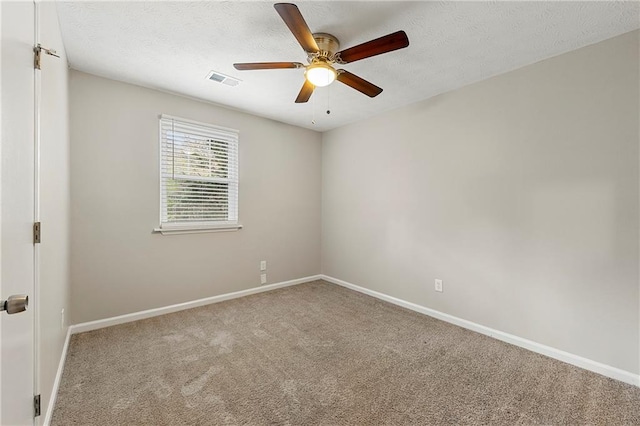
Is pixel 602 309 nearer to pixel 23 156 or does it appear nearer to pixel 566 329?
pixel 566 329

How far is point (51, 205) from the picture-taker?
1.69 meters

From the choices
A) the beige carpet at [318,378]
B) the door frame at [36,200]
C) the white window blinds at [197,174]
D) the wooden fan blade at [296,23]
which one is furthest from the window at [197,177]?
the wooden fan blade at [296,23]

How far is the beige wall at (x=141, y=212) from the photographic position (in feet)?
8.73

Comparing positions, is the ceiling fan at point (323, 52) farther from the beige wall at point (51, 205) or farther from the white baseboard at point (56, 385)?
the white baseboard at point (56, 385)

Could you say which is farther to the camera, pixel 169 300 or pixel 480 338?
pixel 169 300

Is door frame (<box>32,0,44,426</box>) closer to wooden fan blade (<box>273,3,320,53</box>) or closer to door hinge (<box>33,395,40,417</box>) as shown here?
door hinge (<box>33,395,40,417</box>)

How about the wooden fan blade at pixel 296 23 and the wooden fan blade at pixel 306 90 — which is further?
the wooden fan blade at pixel 306 90

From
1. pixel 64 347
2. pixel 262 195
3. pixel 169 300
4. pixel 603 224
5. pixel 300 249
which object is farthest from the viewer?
pixel 300 249

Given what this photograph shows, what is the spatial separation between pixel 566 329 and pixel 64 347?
3939 millimetres

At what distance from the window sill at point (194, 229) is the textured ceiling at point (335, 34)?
1491mm

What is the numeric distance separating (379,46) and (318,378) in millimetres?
2207

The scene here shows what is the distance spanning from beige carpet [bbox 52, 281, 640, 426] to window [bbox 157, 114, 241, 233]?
3.67ft

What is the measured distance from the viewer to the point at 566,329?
89.0 inches

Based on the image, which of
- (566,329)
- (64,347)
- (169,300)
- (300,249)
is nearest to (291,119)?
(300,249)
